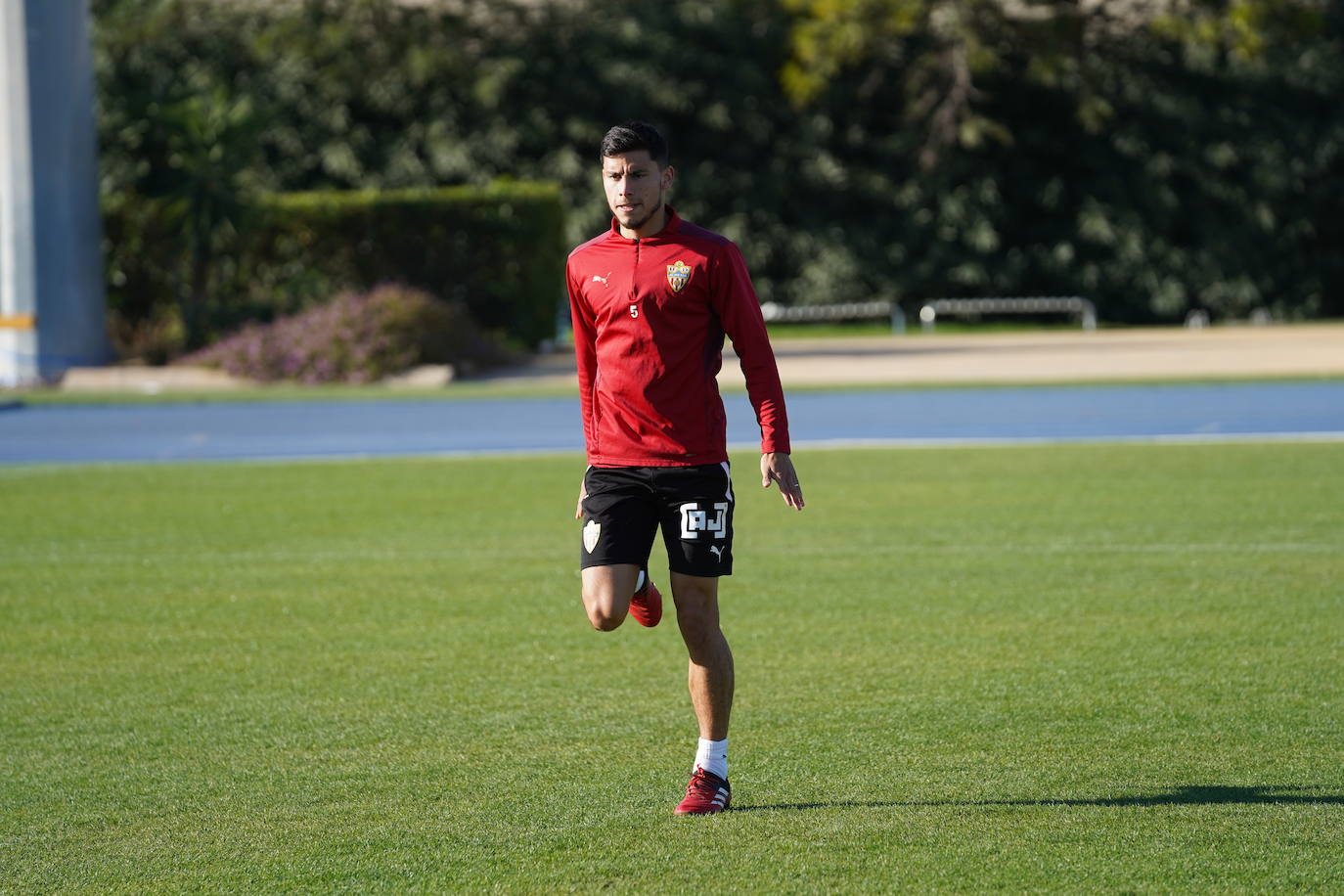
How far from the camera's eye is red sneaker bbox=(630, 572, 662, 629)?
558 cm

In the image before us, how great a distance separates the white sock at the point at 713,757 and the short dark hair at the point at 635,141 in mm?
1757

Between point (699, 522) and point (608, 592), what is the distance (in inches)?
13.7

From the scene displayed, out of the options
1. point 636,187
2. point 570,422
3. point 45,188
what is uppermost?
point 45,188

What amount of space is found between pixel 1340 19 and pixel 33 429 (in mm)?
26776

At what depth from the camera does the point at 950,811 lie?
17.0 ft

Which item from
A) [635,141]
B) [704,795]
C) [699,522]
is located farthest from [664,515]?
[635,141]

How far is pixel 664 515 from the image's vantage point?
213 inches

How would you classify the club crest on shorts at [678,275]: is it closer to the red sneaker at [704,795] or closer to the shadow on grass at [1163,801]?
the red sneaker at [704,795]

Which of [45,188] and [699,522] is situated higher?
[45,188]

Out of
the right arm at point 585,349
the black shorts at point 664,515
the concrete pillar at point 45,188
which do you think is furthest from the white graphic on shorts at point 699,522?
the concrete pillar at point 45,188

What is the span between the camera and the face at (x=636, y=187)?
5199mm

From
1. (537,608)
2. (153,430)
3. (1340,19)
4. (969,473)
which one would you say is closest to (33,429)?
(153,430)

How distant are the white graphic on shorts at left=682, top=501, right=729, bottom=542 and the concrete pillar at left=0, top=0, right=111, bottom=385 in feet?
69.0

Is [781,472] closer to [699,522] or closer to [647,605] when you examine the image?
[699,522]
